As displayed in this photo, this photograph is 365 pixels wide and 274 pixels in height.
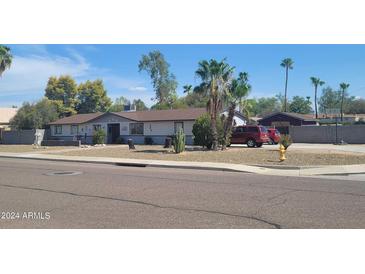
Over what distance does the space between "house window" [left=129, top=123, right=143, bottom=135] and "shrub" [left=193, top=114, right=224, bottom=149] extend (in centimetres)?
1324

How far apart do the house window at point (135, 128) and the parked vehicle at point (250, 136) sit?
1149 centimetres

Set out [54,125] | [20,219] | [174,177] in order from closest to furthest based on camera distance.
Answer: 1. [20,219]
2. [174,177]
3. [54,125]

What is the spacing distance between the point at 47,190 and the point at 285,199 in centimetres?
642

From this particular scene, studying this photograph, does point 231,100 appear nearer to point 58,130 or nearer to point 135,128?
point 135,128

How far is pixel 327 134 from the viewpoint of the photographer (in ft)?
133

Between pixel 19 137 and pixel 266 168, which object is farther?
pixel 19 137

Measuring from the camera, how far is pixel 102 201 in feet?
A: 32.1

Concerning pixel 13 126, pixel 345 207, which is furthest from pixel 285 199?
pixel 13 126

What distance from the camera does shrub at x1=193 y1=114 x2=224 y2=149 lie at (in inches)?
1135

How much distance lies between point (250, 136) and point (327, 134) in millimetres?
11701

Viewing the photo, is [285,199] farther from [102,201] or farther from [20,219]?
[20,219]

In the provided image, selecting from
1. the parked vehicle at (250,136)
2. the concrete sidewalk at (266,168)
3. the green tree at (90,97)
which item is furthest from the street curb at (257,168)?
the green tree at (90,97)

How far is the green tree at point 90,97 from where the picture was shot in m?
77.1

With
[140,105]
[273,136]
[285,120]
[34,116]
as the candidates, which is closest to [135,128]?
[273,136]
